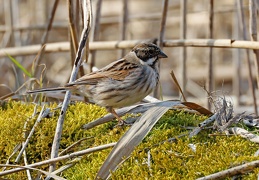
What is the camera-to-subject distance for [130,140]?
2.45m

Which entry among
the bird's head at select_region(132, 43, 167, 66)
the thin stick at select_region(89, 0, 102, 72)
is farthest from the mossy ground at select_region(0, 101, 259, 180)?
the thin stick at select_region(89, 0, 102, 72)

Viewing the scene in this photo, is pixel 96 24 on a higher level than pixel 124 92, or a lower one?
higher

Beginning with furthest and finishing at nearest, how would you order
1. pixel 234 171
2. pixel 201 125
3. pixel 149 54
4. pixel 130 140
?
pixel 149 54
pixel 201 125
pixel 130 140
pixel 234 171

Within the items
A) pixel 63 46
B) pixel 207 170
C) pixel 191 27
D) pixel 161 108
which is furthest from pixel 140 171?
pixel 191 27

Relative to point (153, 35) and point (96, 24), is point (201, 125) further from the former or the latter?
point (153, 35)

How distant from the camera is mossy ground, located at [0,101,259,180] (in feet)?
7.41

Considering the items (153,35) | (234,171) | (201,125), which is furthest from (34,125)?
(153,35)

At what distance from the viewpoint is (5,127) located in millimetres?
2955

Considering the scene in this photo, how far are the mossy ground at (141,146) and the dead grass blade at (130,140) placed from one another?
32mm

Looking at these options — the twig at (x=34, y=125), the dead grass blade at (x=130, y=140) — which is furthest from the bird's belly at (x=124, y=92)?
the dead grass blade at (x=130, y=140)

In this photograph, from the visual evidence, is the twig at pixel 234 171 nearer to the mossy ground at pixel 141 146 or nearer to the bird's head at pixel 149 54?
the mossy ground at pixel 141 146

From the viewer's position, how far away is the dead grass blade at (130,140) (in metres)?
2.35

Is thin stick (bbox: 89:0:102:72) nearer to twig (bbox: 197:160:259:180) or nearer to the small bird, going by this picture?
the small bird

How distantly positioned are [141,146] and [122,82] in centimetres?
87
